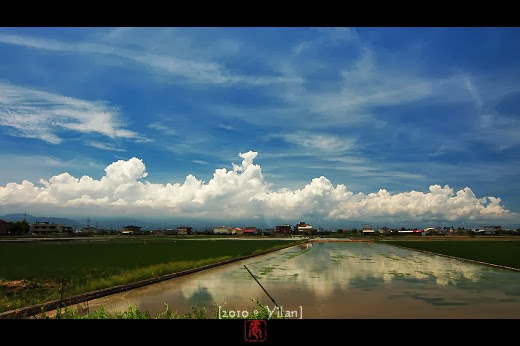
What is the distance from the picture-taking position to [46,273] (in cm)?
1806

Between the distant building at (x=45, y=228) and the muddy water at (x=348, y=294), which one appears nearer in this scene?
the muddy water at (x=348, y=294)

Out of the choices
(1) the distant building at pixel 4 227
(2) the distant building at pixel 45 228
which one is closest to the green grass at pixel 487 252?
(2) the distant building at pixel 45 228

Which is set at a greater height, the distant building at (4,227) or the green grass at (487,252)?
the distant building at (4,227)

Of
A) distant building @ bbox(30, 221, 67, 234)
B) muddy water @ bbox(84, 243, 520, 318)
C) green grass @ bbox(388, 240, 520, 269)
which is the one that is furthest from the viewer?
distant building @ bbox(30, 221, 67, 234)

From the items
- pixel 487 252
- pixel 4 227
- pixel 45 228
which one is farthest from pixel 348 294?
pixel 45 228

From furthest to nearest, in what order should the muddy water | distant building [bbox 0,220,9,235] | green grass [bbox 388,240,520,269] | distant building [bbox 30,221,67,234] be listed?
1. distant building [bbox 30,221,67,234]
2. distant building [bbox 0,220,9,235]
3. green grass [bbox 388,240,520,269]
4. the muddy water

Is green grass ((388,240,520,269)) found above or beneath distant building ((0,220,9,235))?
beneath

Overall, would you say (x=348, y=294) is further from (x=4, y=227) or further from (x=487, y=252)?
(x=4, y=227)

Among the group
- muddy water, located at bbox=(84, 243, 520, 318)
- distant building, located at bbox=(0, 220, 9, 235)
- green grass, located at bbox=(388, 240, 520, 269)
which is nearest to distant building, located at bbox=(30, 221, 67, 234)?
distant building, located at bbox=(0, 220, 9, 235)

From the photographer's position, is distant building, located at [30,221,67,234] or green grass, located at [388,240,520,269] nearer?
green grass, located at [388,240,520,269]

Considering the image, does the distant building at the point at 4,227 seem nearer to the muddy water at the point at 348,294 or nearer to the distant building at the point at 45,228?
the distant building at the point at 45,228

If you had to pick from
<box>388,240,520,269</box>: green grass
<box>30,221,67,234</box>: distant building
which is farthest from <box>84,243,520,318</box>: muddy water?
<box>30,221,67,234</box>: distant building

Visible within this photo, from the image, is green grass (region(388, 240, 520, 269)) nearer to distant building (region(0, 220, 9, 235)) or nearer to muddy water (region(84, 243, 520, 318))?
muddy water (region(84, 243, 520, 318))
